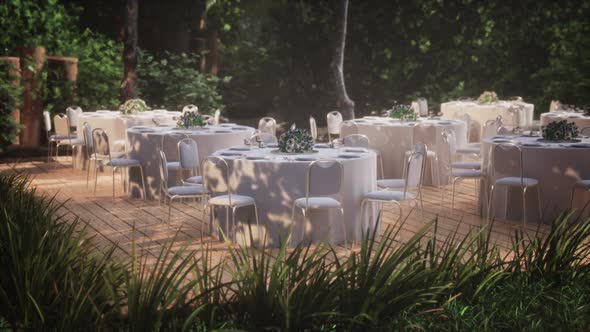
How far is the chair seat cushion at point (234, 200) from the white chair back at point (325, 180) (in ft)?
1.72

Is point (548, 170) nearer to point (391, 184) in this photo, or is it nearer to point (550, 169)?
point (550, 169)

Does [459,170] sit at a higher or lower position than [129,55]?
lower

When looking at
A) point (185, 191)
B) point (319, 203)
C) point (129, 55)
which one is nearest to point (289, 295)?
point (319, 203)

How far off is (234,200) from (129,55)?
27.6 ft

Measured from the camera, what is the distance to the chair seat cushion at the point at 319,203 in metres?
7.31

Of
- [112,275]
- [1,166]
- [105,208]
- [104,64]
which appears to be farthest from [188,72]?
[112,275]

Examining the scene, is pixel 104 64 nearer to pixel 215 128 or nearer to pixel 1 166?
pixel 1 166

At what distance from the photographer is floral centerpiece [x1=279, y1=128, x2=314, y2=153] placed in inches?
326

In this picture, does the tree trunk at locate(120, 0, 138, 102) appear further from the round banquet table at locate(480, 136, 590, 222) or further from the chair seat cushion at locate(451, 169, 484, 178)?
the round banquet table at locate(480, 136, 590, 222)

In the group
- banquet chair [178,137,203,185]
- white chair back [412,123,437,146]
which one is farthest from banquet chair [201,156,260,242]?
white chair back [412,123,437,146]

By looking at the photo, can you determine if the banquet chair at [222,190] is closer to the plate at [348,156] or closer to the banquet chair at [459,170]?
the plate at [348,156]

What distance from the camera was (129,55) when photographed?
1537 centimetres

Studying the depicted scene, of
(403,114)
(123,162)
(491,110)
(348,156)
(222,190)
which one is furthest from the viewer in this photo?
(491,110)

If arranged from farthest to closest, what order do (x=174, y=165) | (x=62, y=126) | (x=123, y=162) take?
(x=62, y=126) → (x=123, y=162) → (x=174, y=165)
